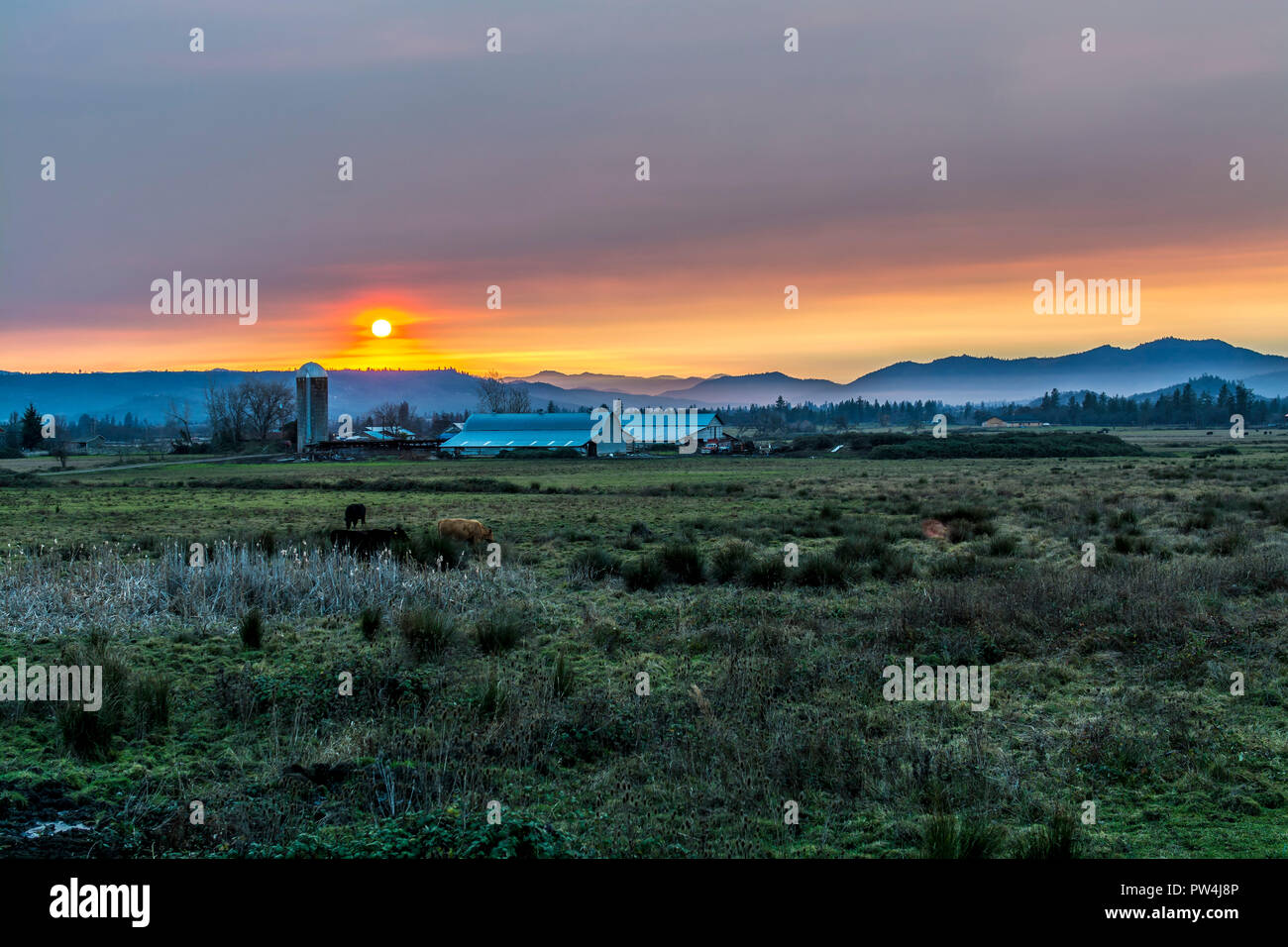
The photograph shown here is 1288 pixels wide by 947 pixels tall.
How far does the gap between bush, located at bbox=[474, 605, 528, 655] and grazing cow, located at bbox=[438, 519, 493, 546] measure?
9.37 metres

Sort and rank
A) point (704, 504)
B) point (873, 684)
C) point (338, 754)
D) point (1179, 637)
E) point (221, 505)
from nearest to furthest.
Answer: point (338, 754) → point (873, 684) → point (1179, 637) → point (704, 504) → point (221, 505)

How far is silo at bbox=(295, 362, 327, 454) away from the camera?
10300 cm

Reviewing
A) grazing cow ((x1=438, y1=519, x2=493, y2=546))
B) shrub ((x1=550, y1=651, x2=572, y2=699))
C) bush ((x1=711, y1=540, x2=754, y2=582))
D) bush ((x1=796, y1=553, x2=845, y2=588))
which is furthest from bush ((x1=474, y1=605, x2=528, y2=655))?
grazing cow ((x1=438, y1=519, x2=493, y2=546))

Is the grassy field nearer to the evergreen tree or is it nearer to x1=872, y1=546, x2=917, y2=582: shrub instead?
x1=872, y1=546, x2=917, y2=582: shrub

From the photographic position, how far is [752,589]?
14.5 meters

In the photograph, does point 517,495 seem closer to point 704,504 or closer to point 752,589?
point 704,504

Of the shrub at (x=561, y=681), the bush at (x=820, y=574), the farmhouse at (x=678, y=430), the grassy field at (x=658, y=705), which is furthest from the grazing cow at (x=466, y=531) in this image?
the farmhouse at (x=678, y=430)

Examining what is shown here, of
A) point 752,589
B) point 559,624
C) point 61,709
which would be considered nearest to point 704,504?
point 752,589

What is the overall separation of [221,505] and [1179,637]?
3611 centimetres

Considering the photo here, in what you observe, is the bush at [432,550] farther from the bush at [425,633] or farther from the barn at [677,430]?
the barn at [677,430]

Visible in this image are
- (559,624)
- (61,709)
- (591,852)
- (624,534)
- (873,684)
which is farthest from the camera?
(624,534)

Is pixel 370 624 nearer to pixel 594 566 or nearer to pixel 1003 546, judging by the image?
pixel 594 566

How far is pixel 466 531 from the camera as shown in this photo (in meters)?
20.9

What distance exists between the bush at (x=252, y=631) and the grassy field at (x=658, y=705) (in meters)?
0.03
